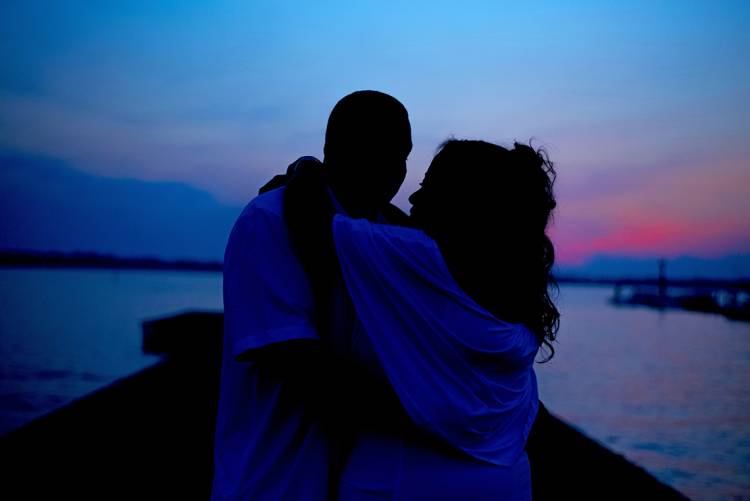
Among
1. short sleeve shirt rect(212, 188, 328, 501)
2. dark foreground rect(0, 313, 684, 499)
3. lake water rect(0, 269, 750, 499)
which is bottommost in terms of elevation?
lake water rect(0, 269, 750, 499)

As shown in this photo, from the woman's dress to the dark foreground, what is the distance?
3.05 meters

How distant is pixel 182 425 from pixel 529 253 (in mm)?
7442

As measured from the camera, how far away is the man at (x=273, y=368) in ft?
4.99

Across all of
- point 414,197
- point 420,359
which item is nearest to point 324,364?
point 420,359

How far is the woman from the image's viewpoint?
157cm

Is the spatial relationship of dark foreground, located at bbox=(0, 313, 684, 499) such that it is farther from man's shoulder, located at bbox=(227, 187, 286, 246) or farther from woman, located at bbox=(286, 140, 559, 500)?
man's shoulder, located at bbox=(227, 187, 286, 246)

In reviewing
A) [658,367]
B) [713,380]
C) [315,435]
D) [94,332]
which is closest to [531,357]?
[315,435]

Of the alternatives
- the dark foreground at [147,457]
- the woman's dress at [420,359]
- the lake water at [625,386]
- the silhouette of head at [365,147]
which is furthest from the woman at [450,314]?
the lake water at [625,386]

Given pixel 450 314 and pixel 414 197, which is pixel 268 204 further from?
pixel 450 314

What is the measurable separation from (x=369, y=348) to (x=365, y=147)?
0.60m

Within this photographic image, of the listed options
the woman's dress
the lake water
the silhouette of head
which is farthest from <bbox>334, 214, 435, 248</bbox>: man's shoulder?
the lake water

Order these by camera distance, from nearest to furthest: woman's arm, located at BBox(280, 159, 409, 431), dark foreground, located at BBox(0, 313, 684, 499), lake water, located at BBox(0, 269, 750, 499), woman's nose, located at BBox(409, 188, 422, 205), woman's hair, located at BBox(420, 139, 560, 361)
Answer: woman's arm, located at BBox(280, 159, 409, 431) → woman's hair, located at BBox(420, 139, 560, 361) → woman's nose, located at BBox(409, 188, 422, 205) → dark foreground, located at BBox(0, 313, 684, 499) → lake water, located at BBox(0, 269, 750, 499)

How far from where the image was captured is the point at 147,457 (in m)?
6.46

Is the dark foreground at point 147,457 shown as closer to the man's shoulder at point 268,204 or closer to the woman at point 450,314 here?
the woman at point 450,314
